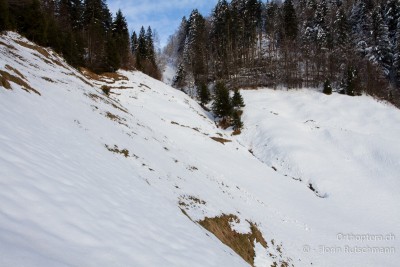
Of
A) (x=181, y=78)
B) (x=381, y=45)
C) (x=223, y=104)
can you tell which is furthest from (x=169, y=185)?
(x=381, y=45)

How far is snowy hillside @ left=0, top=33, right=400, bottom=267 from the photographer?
5.15 metres

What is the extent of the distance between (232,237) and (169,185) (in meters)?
3.70

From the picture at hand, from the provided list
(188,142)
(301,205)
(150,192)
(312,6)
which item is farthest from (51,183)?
(312,6)

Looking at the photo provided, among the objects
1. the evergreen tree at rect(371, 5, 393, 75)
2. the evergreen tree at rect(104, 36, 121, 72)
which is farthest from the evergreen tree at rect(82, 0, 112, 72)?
the evergreen tree at rect(371, 5, 393, 75)

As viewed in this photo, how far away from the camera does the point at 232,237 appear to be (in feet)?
41.7

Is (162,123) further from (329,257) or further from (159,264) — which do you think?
(159,264)

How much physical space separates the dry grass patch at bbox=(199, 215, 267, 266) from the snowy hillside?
0.07 meters

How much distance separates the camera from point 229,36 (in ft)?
275

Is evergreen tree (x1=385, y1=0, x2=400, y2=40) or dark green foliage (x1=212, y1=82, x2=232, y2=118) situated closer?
dark green foliage (x1=212, y1=82, x2=232, y2=118)

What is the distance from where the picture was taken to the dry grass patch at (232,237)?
1191 cm

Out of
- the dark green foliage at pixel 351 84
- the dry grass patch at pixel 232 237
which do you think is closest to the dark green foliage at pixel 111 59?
the dry grass patch at pixel 232 237

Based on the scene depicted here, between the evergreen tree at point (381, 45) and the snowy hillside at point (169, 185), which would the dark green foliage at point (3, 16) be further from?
the evergreen tree at point (381, 45)

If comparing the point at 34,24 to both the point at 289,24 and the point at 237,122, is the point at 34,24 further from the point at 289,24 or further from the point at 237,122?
the point at 289,24

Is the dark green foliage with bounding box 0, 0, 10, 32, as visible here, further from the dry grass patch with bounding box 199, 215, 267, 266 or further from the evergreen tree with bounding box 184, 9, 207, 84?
the evergreen tree with bounding box 184, 9, 207, 84
